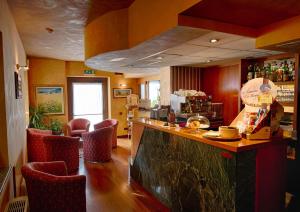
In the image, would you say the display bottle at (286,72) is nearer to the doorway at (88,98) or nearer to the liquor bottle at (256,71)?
the liquor bottle at (256,71)

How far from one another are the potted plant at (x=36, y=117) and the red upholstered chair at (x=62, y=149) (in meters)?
2.14

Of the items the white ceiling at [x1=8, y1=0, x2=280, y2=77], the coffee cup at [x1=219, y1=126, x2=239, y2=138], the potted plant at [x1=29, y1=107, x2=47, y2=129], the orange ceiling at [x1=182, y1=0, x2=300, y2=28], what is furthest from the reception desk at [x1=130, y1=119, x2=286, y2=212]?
the potted plant at [x1=29, y1=107, x2=47, y2=129]

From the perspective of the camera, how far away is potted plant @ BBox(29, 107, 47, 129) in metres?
5.91

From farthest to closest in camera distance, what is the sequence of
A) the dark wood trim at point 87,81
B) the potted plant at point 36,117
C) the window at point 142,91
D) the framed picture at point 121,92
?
the window at point 142,91 → the framed picture at point 121,92 → the dark wood trim at point 87,81 → the potted plant at point 36,117

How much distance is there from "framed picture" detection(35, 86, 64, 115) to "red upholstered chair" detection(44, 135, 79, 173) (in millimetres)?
2742

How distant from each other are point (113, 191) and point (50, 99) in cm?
437

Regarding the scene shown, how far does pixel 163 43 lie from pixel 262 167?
1702 millimetres

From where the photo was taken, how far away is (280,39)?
220cm

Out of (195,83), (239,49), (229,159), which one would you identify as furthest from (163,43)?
(195,83)

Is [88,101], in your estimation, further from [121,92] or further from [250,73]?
[250,73]

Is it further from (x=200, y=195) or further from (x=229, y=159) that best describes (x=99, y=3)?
(x=200, y=195)

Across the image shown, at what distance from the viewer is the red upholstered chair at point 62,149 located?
416 centimetres

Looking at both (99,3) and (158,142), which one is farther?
(158,142)

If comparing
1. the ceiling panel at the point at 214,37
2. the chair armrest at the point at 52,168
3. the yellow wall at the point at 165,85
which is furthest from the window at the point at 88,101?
the ceiling panel at the point at 214,37
